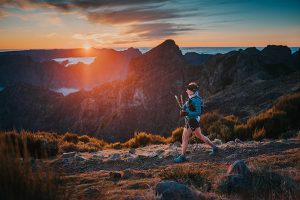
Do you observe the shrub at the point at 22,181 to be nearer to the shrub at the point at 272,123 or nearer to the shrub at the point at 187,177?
the shrub at the point at 187,177

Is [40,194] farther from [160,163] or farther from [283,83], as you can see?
[283,83]

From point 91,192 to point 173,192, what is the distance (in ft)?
4.79

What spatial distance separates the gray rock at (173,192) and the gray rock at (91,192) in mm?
1113

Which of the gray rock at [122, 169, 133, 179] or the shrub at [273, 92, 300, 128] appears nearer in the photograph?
the gray rock at [122, 169, 133, 179]

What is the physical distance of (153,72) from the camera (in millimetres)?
94938

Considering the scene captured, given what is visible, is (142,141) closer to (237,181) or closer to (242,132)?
(242,132)

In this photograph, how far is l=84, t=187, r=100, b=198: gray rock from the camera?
4.99m

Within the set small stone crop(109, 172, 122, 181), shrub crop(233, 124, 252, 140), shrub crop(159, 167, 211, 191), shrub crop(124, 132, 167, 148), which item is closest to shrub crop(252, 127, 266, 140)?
shrub crop(233, 124, 252, 140)

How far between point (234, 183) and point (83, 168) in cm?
389

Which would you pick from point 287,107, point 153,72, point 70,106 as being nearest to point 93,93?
point 70,106

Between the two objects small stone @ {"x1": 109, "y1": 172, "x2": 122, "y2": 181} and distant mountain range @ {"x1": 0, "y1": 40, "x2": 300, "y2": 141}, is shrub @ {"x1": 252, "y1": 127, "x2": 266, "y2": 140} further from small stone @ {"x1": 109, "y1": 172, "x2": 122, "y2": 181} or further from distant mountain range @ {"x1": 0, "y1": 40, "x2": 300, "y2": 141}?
distant mountain range @ {"x1": 0, "y1": 40, "x2": 300, "y2": 141}

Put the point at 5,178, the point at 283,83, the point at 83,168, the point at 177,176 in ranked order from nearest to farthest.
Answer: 1. the point at 5,178
2. the point at 177,176
3. the point at 83,168
4. the point at 283,83

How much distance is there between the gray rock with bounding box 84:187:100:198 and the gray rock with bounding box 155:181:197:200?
1.11m

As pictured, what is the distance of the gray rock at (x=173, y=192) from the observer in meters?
4.30
